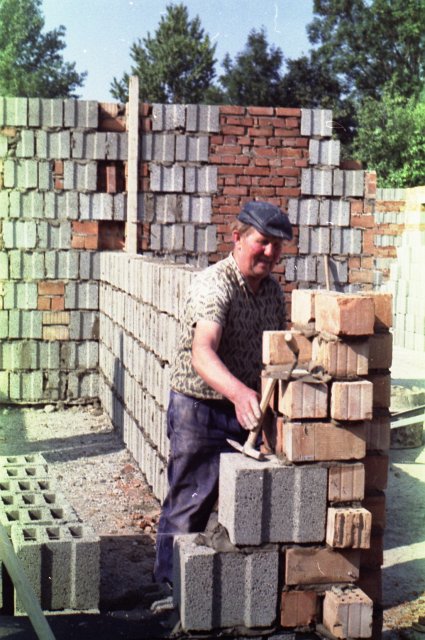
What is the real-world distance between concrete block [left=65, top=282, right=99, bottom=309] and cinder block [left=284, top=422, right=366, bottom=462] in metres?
6.87

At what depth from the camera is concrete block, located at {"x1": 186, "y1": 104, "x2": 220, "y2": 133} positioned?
33.6 ft

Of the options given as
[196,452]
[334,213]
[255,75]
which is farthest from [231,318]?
[255,75]

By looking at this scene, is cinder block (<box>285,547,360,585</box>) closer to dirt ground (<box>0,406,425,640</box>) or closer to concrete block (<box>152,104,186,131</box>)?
dirt ground (<box>0,406,425,640</box>)

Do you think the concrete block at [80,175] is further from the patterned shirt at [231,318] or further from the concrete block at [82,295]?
the patterned shirt at [231,318]

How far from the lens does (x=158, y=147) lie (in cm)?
1026

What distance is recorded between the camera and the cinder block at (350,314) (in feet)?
11.9

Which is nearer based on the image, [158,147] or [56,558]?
[56,558]

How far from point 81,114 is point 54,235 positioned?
4.15 feet

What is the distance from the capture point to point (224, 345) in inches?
178

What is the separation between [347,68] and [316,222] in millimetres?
32167

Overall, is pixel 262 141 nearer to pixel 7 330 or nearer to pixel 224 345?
pixel 7 330

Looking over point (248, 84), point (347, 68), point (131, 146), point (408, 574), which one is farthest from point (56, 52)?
point (408, 574)

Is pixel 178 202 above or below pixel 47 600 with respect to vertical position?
above

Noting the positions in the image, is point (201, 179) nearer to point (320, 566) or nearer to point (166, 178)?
point (166, 178)
